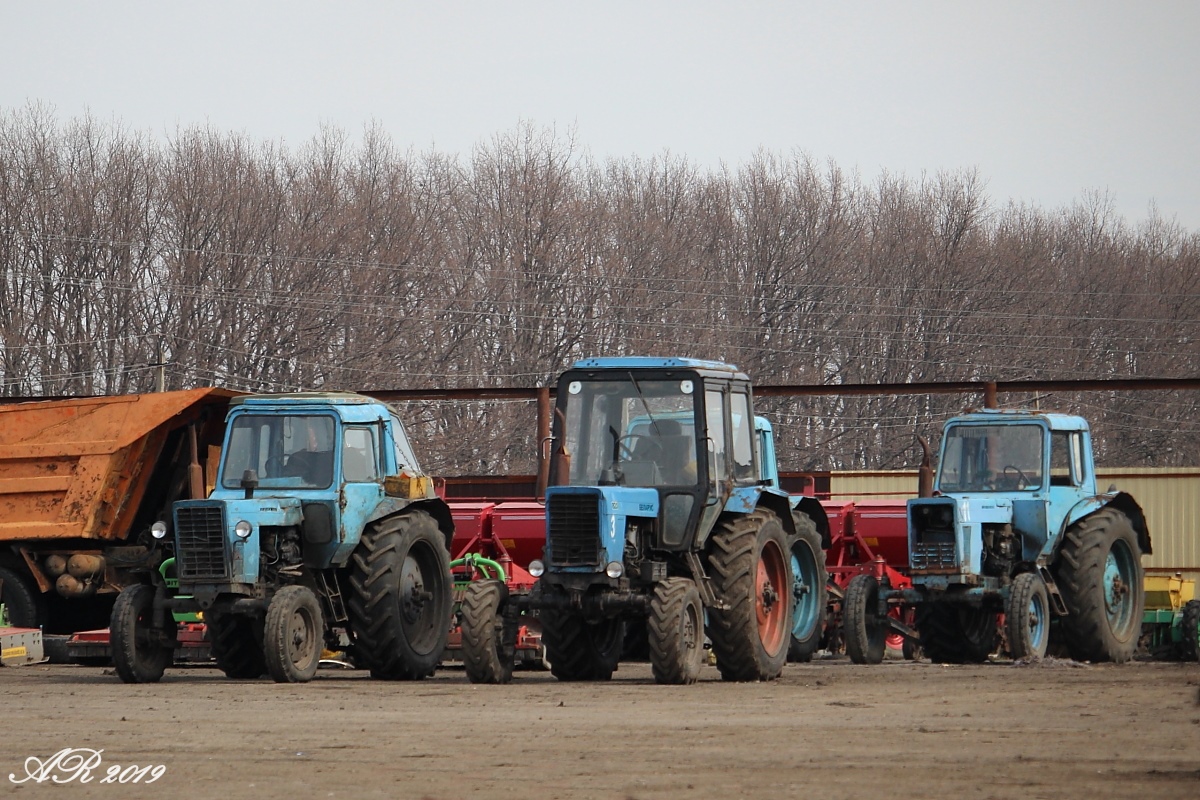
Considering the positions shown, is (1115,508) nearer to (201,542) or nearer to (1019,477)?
(1019,477)

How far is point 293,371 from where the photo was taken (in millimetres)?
44031

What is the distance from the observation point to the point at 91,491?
59.1 ft

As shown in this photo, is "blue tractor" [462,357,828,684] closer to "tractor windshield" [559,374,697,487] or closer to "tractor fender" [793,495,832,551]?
"tractor windshield" [559,374,697,487]

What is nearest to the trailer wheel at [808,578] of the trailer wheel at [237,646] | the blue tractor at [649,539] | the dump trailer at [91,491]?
the blue tractor at [649,539]

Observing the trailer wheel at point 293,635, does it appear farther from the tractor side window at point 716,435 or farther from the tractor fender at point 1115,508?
the tractor fender at point 1115,508

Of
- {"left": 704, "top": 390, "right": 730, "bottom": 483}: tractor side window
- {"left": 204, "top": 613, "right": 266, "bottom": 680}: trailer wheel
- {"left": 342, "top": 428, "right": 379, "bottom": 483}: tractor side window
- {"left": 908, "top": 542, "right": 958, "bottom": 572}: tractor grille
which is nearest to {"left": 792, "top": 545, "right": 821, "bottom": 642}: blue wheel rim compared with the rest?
{"left": 908, "top": 542, "right": 958, "bottom": 572}: tractor grille

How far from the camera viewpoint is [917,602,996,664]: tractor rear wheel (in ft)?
55.1

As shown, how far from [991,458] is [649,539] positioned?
15.5 ft

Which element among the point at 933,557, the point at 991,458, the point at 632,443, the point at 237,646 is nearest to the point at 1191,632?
the point at 991,458

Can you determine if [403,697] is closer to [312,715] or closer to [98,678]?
[312,715]

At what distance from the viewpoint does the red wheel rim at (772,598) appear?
14.3m

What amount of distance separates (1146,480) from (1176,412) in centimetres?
2697

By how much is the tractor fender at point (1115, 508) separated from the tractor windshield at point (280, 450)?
6.80 meters

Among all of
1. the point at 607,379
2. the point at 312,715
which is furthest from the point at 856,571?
the point at 312,715
